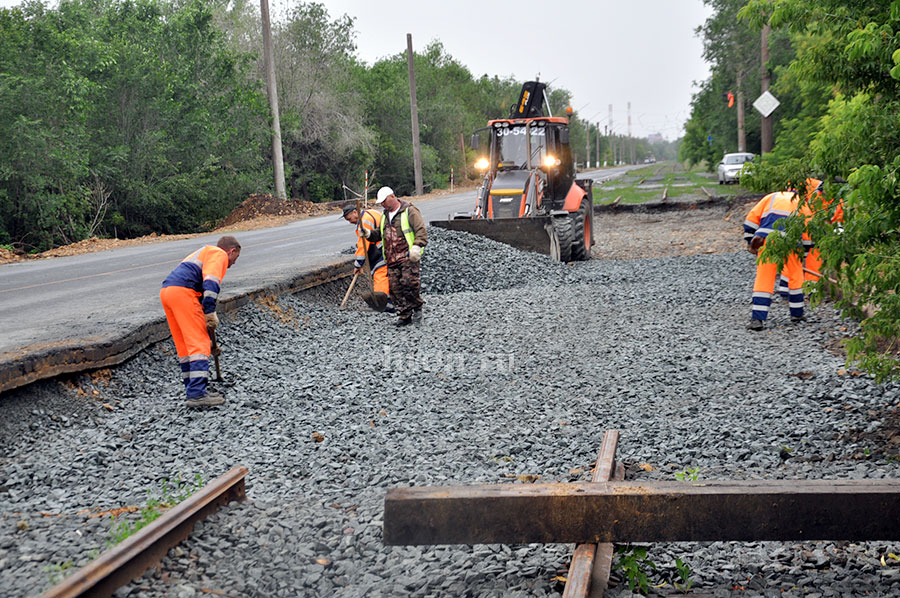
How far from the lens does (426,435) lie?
19.5 ft

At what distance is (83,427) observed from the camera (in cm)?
626

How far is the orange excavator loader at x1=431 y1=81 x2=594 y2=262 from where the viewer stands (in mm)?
14844

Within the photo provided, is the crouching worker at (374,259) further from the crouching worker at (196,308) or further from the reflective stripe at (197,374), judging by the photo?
the reflective stripe at (197,374)

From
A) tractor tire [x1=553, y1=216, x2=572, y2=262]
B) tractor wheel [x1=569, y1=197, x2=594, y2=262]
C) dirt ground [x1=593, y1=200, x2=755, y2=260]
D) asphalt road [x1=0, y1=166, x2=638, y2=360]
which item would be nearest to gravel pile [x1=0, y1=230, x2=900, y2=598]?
asphalt road [x1=0, y1=166, x2=638, y2=360]

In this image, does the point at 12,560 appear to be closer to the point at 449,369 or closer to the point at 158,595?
the point at 158,595

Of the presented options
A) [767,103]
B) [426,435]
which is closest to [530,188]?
[426,435]

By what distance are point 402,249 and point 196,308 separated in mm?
3774

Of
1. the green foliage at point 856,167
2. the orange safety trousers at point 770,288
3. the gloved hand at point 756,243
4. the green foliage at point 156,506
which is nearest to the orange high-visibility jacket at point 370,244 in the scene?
the gloved hand at point 756,243

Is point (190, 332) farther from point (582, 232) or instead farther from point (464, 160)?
point (464, 160)

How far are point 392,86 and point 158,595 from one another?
53656 millimetres

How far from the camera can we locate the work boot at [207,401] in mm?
6652

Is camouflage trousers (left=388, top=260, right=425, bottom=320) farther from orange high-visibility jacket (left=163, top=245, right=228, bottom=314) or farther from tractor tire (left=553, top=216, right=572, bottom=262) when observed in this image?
tractor tire (left=553, top=216, right=572, bottom=262)

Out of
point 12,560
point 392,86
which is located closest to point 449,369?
point 12,560

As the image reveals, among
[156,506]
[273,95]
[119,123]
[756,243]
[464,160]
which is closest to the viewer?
[156,506]
